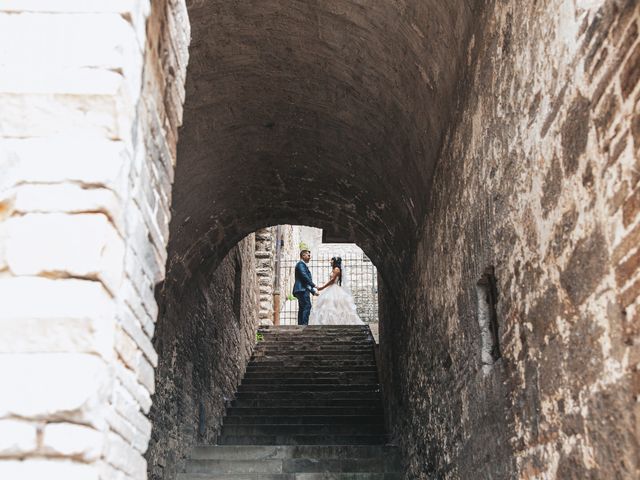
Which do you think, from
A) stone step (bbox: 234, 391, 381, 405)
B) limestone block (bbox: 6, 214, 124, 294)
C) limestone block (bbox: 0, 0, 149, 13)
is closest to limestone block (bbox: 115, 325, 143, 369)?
limestone block (bbox: 6, 214, 124, 294)

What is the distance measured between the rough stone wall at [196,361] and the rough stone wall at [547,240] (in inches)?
120

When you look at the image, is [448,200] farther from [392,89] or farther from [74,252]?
[74,252]

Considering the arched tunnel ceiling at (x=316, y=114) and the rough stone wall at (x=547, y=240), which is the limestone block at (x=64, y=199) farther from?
the arched tunnel ceiling at (x=316, y=114)

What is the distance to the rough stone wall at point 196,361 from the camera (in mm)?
7066

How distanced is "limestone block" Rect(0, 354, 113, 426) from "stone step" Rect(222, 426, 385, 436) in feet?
25.7

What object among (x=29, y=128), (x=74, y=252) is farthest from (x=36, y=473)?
(x=29, y=128)

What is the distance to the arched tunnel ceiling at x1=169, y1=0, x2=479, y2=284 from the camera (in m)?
4.98

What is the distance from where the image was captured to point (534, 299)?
10.4 feet

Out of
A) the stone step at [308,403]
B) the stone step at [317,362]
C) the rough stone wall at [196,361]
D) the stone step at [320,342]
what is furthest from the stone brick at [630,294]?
the stone step at [320,342]

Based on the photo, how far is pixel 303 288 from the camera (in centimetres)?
1576

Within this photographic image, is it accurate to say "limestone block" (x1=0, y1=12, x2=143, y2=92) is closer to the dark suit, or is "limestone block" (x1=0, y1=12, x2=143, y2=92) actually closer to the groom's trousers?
the dark suit

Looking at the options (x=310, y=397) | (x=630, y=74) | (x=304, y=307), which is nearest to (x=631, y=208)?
(x=630, y=74)

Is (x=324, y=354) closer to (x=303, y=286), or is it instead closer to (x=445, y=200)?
(x=303, y=286)

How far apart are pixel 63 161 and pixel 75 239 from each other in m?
0.25
